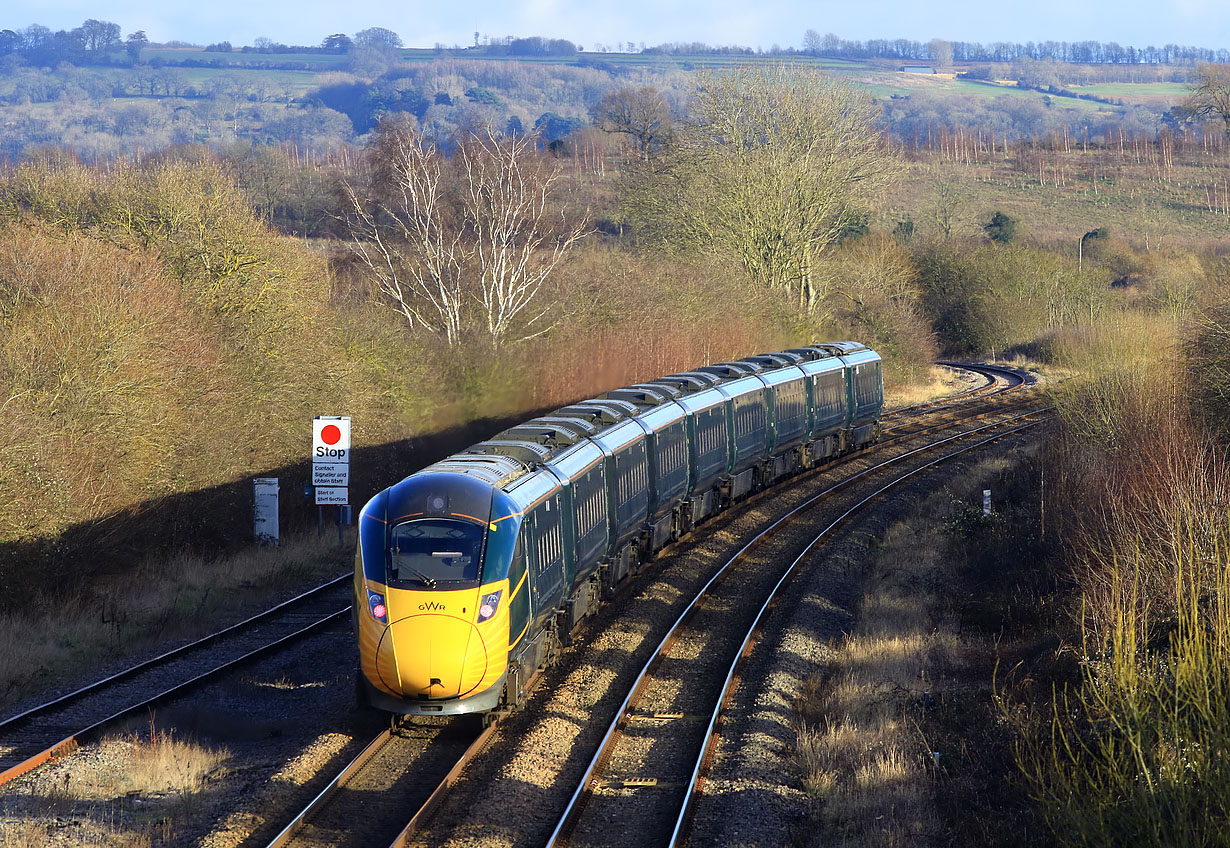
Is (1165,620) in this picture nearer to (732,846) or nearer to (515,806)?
(732,846)

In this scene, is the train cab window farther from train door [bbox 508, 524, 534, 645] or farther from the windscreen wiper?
train door [bbox 508, 524, 534, 645]

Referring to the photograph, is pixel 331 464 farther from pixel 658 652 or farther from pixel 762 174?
pixel 762 174

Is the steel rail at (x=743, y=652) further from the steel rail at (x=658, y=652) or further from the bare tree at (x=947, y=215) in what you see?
the bare tree at (x=947, y=215)

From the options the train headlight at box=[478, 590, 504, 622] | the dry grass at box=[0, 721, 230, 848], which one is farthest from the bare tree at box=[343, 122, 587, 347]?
the dry grass at box=[0, 721, 230, 848]

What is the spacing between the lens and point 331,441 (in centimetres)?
2042

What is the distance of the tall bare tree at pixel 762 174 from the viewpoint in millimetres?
43969

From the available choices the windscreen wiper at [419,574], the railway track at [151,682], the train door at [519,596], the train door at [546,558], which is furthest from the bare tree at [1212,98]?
the windscreen wiper at [419,574]

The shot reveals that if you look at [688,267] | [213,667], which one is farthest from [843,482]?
[213,667]

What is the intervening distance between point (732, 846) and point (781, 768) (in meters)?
1.89

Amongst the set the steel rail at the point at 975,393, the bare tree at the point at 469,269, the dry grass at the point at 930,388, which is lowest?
the dry grass at the point at 930,388

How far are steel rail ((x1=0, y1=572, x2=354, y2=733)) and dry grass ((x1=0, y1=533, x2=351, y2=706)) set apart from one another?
440 mm

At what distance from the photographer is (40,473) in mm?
16797

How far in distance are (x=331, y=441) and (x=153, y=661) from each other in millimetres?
6508

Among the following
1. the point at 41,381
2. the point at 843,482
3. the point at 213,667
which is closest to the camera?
the point at 213,667
